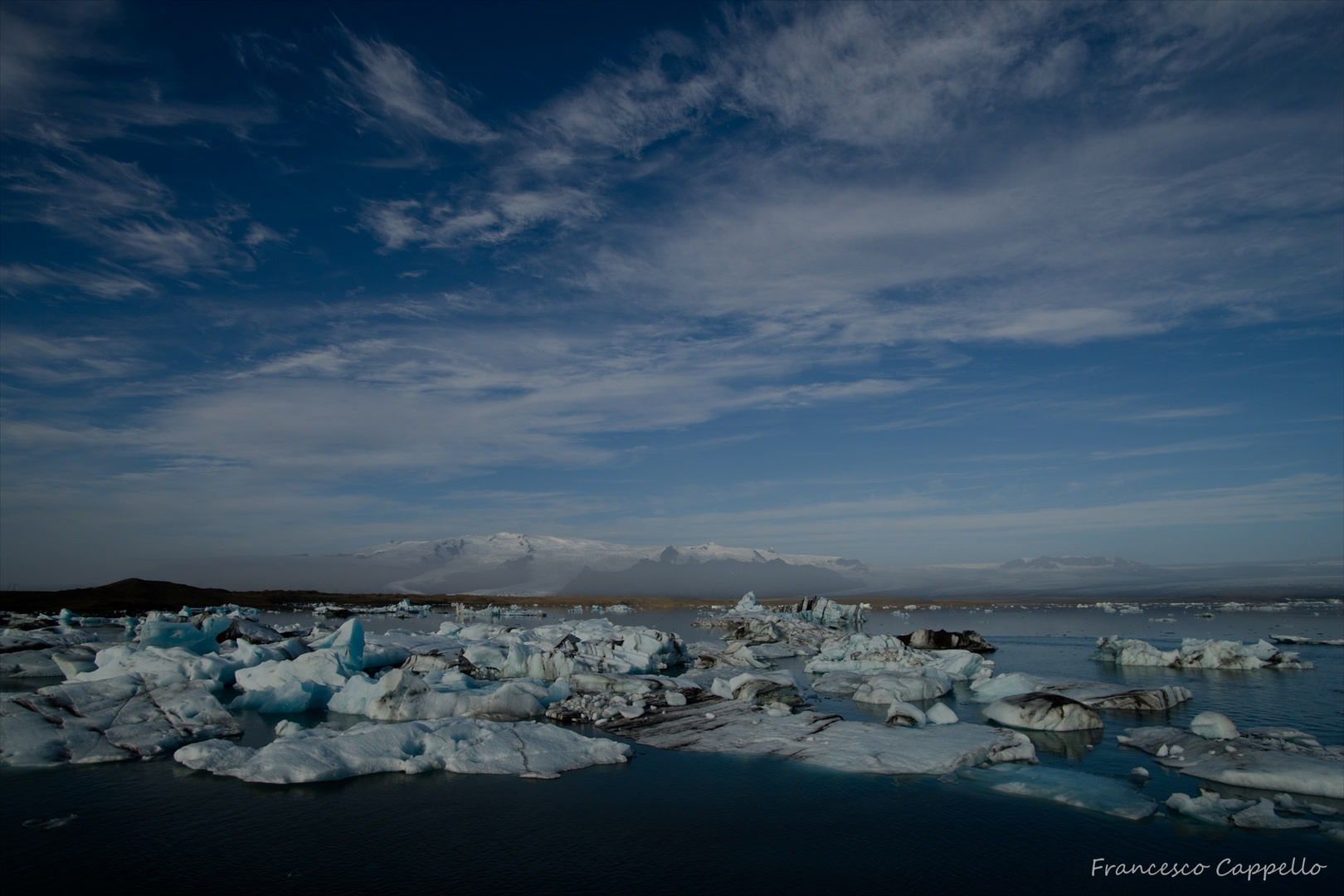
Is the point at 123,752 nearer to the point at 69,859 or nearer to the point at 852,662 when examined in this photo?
the point at 69,859

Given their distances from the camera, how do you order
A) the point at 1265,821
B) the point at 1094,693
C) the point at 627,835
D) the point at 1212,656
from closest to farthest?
1. the point at 1265,821
2. the point at 627,835
3. the point at 1094,693
4. the point at 1212,656

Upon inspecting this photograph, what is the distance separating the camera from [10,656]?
22438 millimetres

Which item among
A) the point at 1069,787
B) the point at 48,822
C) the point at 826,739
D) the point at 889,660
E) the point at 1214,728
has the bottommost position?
the point at 889,660

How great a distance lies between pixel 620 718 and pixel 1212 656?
22.6m

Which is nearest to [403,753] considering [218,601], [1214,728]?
[1214,728]

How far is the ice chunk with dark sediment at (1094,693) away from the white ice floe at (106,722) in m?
18.9

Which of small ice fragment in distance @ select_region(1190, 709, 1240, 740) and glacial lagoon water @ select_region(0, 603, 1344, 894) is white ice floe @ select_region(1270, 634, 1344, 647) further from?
small ice fragment in distance @ select_region(1190, 709, 1240, 740)

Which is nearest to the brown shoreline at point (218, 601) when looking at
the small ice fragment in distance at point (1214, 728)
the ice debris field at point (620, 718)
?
the ice debris field at point (620, 718)

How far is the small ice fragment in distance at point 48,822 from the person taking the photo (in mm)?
9008

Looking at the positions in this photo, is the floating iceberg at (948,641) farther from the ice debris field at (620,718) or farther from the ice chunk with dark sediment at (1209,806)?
the ice chunk with dark sediment at (1209,806)

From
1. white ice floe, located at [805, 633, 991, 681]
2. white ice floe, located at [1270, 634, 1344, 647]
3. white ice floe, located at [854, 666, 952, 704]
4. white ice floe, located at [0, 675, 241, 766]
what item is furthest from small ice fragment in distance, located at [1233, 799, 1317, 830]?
white ice floe, located at [1270, 634, 1344, 647]

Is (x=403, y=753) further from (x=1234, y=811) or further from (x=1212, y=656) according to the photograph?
(x=1212, y=656)

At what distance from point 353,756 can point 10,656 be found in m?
19.7

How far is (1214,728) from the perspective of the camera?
12977mm
